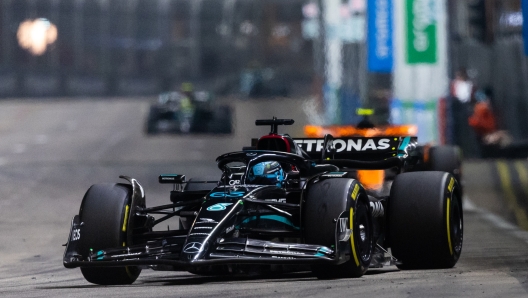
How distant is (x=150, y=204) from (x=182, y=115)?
17154mm

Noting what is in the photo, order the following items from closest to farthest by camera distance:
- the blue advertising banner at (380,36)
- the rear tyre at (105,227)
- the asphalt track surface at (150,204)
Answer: the asphalt track surface at (150,204), the rear tyre at (105,227), the blue advertising banner at (380,36)

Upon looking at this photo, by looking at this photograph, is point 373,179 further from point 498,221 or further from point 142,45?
point 142,45

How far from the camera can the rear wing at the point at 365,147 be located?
40.6ft

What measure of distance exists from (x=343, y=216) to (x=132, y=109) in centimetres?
4375

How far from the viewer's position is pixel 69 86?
61.1 meters

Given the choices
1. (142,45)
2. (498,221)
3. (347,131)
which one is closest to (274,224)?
(347,131)

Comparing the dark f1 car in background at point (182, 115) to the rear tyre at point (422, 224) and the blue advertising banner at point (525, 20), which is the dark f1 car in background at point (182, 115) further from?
the rear tyre at point (422, 224)

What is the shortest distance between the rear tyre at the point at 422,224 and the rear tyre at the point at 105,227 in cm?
228

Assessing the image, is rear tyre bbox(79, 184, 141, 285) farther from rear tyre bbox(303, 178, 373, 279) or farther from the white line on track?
the white line on track

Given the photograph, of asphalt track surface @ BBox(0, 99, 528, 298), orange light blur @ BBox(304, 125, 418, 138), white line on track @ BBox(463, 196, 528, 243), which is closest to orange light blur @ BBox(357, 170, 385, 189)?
orange light blur @ BBox(304, 125, 418, 138)

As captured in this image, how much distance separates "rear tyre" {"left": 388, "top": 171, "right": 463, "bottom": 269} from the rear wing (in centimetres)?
186

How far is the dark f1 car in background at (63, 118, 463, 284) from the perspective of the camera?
362 inches

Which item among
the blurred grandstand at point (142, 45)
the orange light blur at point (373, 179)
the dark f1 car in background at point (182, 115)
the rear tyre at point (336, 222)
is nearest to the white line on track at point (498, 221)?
the orange light blur at point (373, 179)

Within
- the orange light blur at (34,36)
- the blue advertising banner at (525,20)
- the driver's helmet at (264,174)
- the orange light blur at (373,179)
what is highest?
the orange light blur at (34,36)
